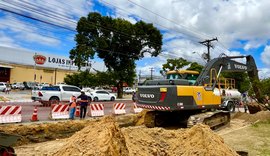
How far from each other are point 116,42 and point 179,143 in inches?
1222

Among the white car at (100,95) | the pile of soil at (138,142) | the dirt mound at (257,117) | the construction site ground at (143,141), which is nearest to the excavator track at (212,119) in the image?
the construction site ground at (143,141)

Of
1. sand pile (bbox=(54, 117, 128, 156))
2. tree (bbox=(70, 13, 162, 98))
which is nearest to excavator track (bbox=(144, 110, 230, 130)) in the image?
sand pile (bbox=(54, 117, 128, 156))

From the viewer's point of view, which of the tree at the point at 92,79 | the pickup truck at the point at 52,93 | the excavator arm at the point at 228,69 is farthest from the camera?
the tree at the point at 92,79

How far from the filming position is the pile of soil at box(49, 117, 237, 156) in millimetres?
4238

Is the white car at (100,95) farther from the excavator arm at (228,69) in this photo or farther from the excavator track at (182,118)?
the excavator arm at (228,69)

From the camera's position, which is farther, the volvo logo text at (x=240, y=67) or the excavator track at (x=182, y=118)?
the volvo logo text at (x=240, y=67)

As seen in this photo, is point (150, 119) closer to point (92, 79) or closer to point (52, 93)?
point (52, 93)

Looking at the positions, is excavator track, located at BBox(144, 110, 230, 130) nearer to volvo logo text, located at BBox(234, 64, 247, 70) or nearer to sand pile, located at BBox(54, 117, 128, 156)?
volvo logo text, located at BBox(234, 64, 247, 70)

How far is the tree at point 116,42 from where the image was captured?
35.2 meters

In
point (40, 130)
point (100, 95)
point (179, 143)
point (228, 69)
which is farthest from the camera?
point (100, 95)

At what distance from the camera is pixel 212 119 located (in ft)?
40.1

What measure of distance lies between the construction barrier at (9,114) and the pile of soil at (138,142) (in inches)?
330

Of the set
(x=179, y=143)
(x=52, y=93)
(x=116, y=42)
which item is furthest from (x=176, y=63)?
(x=179, y=143)

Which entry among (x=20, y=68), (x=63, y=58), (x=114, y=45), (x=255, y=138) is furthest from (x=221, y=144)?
(x=63, y=58)
